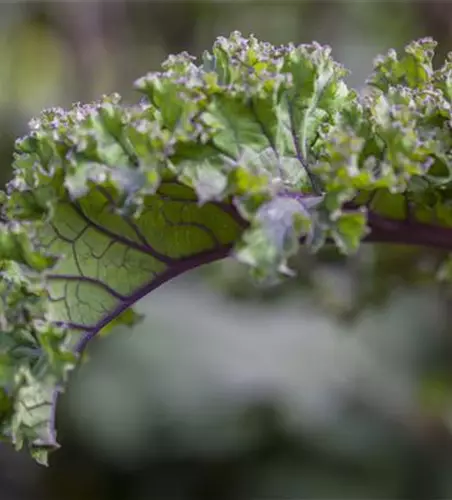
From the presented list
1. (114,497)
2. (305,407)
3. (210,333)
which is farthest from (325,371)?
(114,497)

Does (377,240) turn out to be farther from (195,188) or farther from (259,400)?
(259,400)

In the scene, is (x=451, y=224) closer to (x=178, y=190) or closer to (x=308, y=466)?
(x=178, y=190)

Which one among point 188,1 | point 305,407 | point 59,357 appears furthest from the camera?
point 188,1

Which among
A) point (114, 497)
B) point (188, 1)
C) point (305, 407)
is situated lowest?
point (114, 497)

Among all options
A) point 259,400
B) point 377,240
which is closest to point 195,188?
point 377,240

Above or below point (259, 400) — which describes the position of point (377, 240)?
above

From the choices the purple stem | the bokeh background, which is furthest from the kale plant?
the bokeh background

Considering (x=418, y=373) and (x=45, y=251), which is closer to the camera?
(x=45, y=251)

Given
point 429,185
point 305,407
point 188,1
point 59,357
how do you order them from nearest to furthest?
point 59,357
point 429,185
point 305,407
point 188,1

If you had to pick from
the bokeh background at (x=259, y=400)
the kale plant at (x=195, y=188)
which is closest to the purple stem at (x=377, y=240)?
the kale plant at (x=195, y=188)
